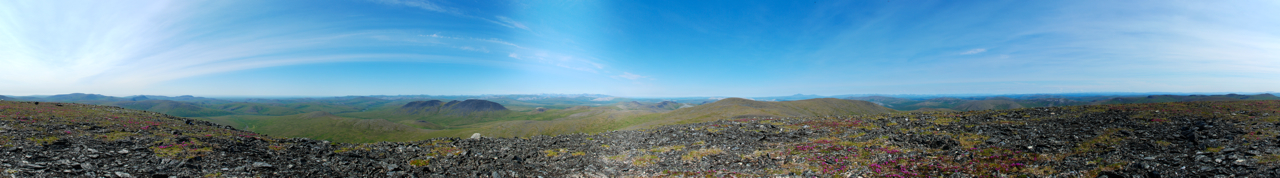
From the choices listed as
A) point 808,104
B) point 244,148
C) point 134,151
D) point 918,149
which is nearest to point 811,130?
point 918,149

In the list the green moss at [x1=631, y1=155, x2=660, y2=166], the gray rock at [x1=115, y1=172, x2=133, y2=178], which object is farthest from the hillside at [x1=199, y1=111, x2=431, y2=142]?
the green moss at [x1=631, y1=155, x2=660, y2=166]

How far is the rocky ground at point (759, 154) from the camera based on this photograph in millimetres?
11609

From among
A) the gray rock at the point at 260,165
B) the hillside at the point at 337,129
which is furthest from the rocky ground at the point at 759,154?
the hillside at the point at 337,129

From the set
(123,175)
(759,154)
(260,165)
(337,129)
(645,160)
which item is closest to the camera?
(123,175)

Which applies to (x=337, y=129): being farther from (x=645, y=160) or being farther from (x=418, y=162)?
(x=645, y=160)

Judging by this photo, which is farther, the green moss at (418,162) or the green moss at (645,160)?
the green moss at (645,160)

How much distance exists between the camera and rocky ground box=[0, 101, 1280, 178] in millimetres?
11609

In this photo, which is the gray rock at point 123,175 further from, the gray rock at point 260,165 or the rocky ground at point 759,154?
the gray rock at point 260,165

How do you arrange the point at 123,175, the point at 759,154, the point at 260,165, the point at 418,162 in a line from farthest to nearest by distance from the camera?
1. the point at 759,154
2. the point at 418,162
3. the point at 260,165
4. the point at 123,175

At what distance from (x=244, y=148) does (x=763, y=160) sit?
22.2 meters

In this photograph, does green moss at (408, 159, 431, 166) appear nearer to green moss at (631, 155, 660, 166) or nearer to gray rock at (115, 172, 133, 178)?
gray rock at (115, 172, 133, 178)

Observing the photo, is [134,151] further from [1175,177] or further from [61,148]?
[1175,177]

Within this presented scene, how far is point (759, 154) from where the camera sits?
17.8 meters

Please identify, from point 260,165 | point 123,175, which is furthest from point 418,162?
point 123,175
